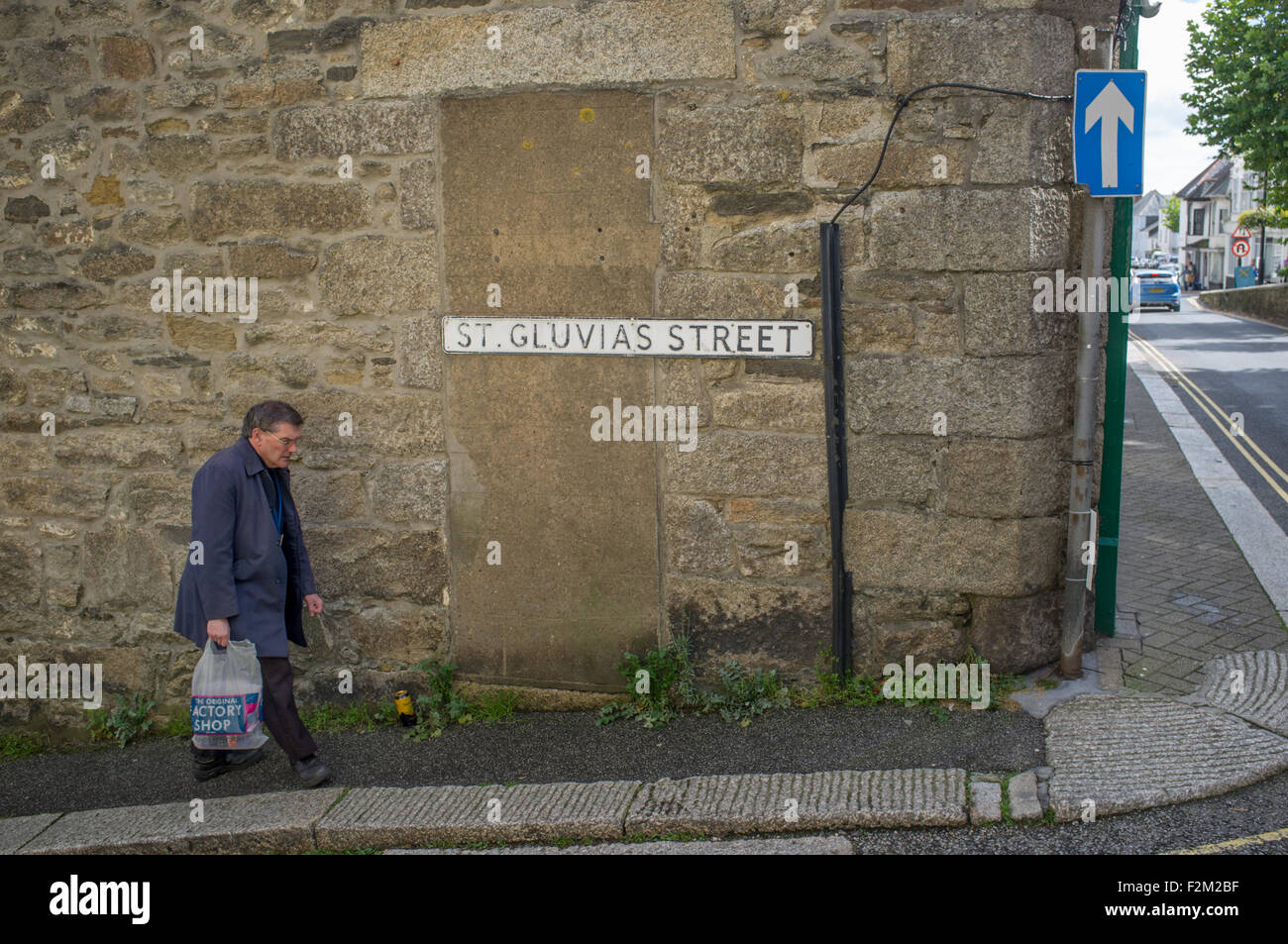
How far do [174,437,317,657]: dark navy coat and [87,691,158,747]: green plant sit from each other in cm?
135

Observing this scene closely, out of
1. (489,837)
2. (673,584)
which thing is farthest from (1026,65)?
(489,837)

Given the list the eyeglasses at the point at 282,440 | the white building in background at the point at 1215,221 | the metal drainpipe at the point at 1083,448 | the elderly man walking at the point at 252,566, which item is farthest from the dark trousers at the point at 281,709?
the white building in background at the point at 1215,221

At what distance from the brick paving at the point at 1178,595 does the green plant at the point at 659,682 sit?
1.97 meters

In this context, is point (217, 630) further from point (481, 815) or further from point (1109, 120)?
point (1109, 120)

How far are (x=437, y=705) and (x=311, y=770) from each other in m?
0.78

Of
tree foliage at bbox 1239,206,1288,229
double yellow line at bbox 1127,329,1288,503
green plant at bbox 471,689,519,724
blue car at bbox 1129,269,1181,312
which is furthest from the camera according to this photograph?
blue car at bbox 1129,269,1181,312

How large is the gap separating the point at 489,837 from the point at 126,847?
59.2 inches

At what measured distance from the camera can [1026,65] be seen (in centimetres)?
454

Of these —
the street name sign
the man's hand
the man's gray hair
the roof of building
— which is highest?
the roof of building

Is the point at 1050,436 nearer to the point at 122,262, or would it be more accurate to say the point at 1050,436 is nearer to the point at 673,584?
the point at 673,584

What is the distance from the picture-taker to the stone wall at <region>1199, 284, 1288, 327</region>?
1081 inches

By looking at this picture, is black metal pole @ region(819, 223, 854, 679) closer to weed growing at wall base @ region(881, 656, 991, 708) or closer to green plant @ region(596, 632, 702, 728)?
weed growing at wall base @ region(881, 656, 991, 708)

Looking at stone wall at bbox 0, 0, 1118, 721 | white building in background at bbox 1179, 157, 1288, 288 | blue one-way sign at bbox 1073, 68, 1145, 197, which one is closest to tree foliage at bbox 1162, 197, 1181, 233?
white building in background at bbox 1179, 157, 1288, 288

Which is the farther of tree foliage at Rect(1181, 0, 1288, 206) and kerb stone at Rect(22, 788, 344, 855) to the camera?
tree foliage at Rect(1181, 0, 1288, 206)
